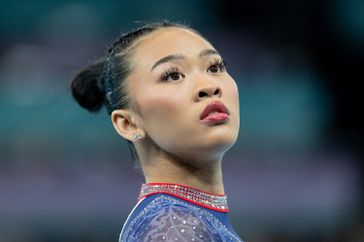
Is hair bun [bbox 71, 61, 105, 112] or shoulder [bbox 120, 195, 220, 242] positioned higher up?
hair bun [bbox 71, 61, 105, 112]

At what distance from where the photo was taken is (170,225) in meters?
1.47

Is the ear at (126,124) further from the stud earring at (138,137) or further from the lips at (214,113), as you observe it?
the lips at (214,113)

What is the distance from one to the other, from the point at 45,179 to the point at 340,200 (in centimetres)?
178

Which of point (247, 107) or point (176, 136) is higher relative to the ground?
point (247, 107)

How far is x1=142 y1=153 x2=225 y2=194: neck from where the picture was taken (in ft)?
5.68

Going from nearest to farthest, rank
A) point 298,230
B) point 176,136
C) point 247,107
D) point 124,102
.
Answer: point 176,136 < point 124,102 < point 298,230 < point 247,107

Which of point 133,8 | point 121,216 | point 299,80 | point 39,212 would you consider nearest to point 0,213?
point 39,212

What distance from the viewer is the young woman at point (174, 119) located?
1648 mm

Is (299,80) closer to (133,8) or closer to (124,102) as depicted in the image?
(133,8)

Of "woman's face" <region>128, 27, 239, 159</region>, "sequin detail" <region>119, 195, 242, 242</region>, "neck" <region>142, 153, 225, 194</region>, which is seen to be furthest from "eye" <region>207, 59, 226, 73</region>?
"sequin detail" <region>119, 195, 242, 242</region>

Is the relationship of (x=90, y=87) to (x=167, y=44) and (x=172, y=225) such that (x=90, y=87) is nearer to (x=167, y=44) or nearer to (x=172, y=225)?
(x=167, y=44)

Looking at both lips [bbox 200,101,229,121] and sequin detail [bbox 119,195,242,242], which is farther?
lips [bbox 200,101,229,121]

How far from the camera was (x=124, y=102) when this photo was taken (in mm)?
1816

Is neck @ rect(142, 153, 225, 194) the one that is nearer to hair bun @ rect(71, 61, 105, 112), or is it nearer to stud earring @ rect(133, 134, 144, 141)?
stud earring @ rect(133, 134, 144, 141)
